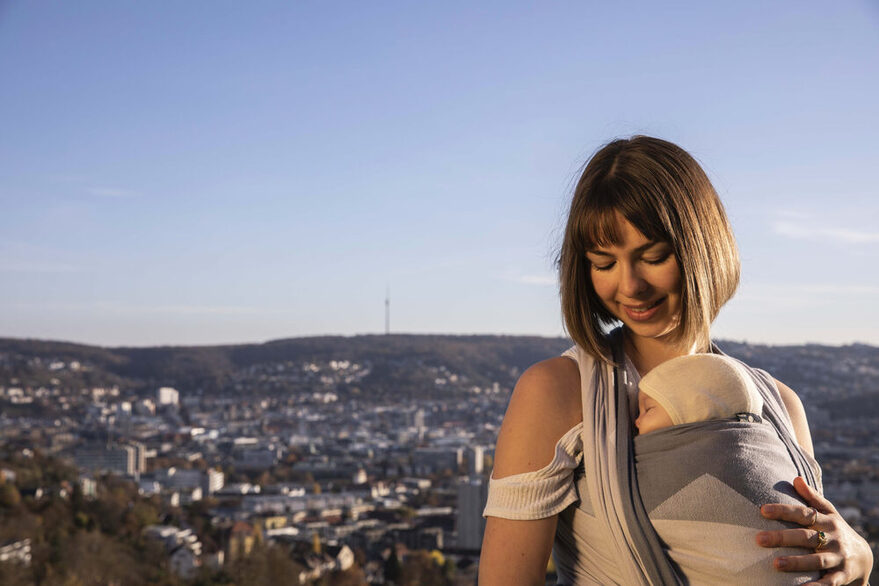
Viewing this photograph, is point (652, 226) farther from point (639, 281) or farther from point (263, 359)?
point (263, 359)

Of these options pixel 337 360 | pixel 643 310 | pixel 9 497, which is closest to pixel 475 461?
pixel 9 497

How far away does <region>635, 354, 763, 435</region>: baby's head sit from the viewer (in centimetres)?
113

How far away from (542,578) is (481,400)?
44.2 meters

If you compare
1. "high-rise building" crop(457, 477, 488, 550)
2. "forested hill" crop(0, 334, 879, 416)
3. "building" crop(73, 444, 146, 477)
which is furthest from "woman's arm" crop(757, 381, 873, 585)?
"building" crop(73, 444, 146, 477)

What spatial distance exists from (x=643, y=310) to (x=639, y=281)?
0.20ft

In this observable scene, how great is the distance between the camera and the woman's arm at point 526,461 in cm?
118

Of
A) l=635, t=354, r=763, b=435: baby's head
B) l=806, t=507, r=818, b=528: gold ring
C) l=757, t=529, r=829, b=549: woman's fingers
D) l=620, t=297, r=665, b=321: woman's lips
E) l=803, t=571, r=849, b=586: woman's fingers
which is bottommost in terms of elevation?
l=803, t=571, r=849, b=586: woman's fingers

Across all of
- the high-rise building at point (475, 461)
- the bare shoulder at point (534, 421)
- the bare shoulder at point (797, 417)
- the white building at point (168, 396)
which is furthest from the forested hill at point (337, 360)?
the bare shoulder at point (534, 421)

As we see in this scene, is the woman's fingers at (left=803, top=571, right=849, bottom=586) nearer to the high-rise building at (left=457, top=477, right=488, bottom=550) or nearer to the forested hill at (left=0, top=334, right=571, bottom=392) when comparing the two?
the high-rise building at (left=457, top=477, right=488, bottom=550)

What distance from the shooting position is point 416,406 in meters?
48.7

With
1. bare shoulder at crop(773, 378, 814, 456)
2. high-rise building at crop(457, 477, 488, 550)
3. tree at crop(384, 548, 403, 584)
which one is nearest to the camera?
bare shoulder at crop(773, 378, 814, 456)

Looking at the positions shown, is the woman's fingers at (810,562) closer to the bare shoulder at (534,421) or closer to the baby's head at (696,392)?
the baby's head at (696,392)

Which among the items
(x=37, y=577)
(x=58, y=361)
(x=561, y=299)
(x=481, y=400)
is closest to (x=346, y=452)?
(x=481, y=400)

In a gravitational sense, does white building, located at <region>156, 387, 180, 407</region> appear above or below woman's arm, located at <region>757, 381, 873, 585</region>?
below
